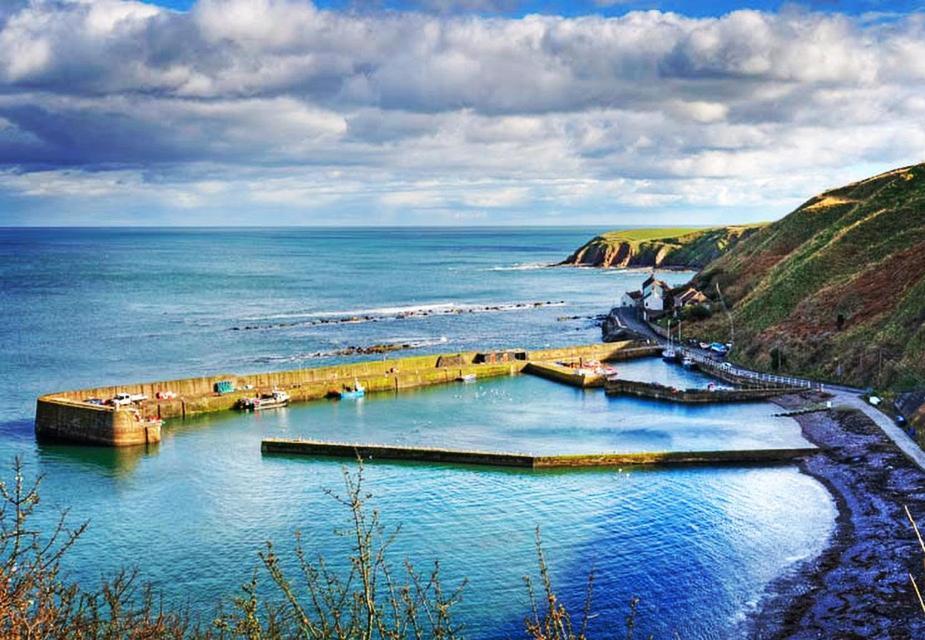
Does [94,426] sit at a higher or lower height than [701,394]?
higher

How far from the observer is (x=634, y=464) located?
54.0 m

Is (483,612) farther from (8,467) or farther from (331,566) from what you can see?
(8,467)

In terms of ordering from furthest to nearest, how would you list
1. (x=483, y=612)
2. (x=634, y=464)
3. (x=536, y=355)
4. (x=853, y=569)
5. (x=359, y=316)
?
(x=359, y=316) → (x=536, y=355) → (x=634, y=464) → (x=853, y=569) → (x=483, y=612)

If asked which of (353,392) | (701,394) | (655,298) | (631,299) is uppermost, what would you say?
(655,298)

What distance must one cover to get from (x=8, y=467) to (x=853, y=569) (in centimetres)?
4612

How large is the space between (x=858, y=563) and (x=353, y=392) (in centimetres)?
4694

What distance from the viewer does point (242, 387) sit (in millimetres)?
73250

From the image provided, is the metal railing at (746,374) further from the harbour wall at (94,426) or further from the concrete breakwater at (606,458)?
the harbour wall at (94,426)

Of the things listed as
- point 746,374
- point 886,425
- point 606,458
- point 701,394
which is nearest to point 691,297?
point 746,374

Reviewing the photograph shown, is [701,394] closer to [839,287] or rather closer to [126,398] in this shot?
[839,287]

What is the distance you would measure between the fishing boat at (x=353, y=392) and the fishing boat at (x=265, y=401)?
484 cm

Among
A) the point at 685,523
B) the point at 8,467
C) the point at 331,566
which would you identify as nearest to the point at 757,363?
the point at 685,523

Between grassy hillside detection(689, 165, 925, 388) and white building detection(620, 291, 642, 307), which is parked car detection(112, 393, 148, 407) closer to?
grassy hillside detection(689, 165, 925, 388)

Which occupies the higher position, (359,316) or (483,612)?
(359,316)
